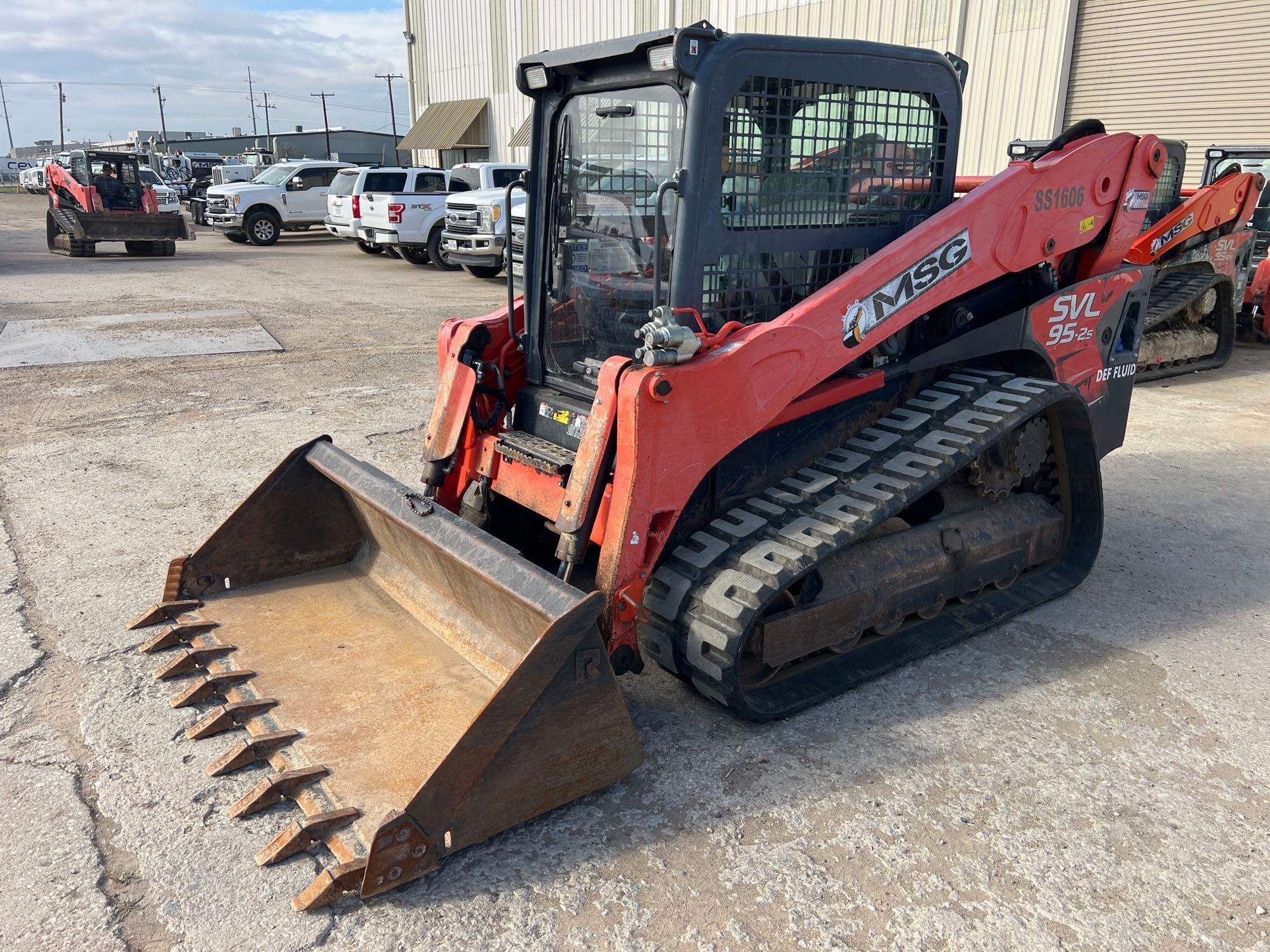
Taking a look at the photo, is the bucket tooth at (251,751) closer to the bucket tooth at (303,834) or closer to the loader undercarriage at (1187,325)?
the bucket tooth at (303,834)

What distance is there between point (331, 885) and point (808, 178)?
3.05m

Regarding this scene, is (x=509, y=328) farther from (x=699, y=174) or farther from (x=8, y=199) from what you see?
(x=8, y=199)

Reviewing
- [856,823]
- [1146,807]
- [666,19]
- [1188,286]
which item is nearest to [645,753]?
[856,823]

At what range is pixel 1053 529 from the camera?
487 centimetres

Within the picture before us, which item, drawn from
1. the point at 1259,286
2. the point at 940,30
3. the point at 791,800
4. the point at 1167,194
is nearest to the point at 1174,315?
the point at 1167,194

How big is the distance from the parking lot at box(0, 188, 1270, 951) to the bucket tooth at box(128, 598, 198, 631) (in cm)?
12

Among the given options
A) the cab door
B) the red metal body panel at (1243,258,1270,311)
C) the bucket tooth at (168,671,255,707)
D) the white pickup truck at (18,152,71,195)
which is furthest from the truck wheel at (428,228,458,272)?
the white pickup truck at (18,152,71,195)

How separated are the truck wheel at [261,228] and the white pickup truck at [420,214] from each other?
18.7ft

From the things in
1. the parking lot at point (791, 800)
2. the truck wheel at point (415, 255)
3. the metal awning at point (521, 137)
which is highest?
the metal awning at point (521, 137)

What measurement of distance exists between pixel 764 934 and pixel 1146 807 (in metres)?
1.46

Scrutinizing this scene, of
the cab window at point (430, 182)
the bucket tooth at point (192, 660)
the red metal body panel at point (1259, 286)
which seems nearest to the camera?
the bucket tooth at point (192, 660)

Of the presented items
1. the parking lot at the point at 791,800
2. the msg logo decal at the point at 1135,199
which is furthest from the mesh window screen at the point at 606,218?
the msg logo decal at the point at 1135,199

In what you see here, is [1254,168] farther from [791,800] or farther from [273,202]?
[273,202]

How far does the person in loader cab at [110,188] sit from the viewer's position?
21.2m
